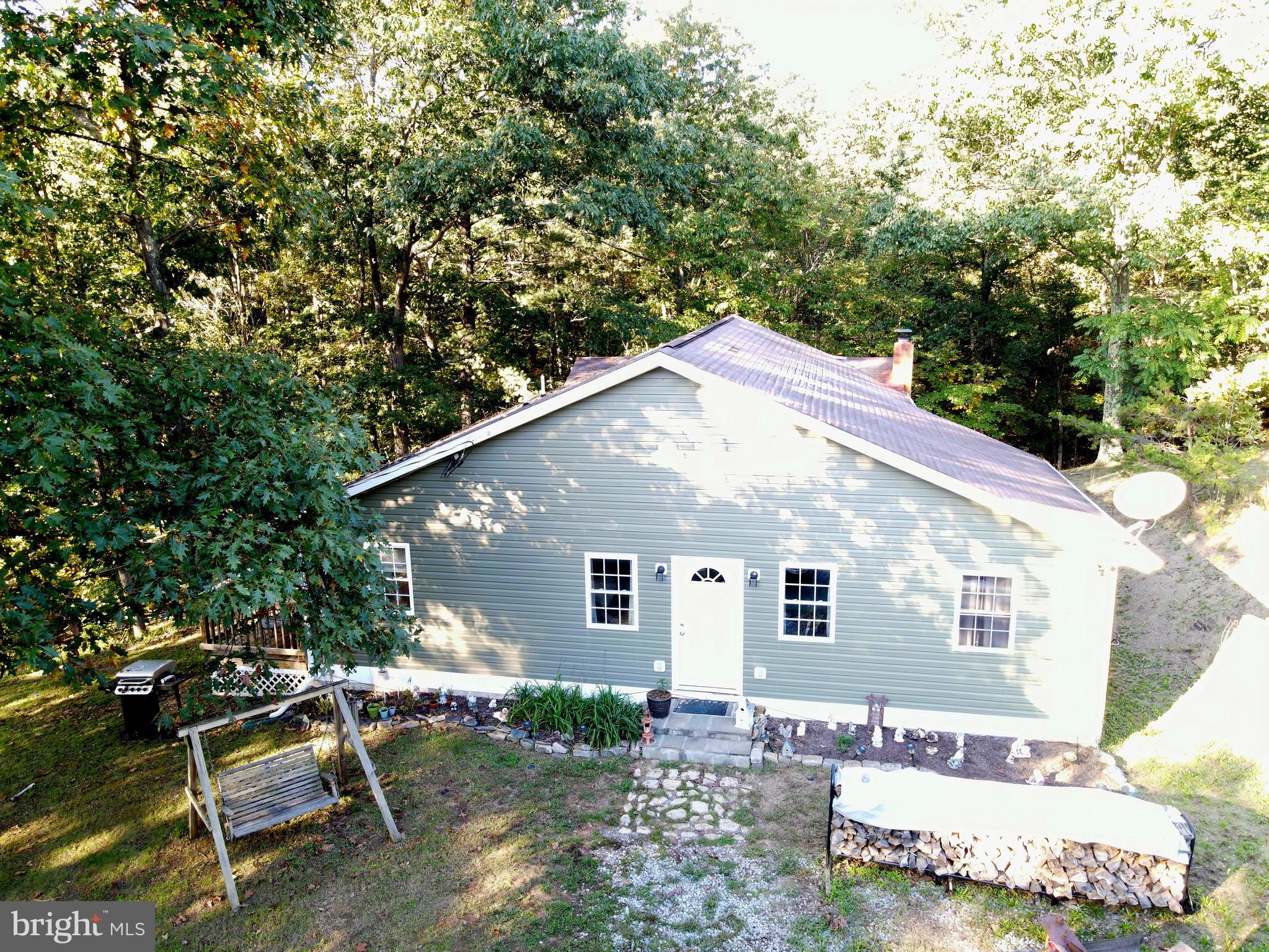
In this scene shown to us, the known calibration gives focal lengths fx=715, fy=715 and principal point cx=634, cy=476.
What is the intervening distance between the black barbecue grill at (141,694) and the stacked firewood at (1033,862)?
10.2 meters

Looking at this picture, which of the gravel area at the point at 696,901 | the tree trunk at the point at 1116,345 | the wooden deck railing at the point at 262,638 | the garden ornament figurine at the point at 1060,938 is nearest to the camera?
the garden ornament figurine at the point at 1060,938

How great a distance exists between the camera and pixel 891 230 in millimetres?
21141

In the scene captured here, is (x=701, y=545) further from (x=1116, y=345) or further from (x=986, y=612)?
(x=1116, y=345)

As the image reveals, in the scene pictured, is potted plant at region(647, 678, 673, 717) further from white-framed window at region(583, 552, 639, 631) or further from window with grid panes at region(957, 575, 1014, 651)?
window with grid panes at region(957, 575, 1014, 651)

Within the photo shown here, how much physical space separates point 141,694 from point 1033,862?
40.0 ft

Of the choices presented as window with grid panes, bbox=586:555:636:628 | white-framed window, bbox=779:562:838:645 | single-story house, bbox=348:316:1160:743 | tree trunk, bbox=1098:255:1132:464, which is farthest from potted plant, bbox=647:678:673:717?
tree trunk, bbox=1098:255:1132:464

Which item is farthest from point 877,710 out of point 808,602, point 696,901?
point 696,901

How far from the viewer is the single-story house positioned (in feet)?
33.2

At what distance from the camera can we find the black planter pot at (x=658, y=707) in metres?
10.9

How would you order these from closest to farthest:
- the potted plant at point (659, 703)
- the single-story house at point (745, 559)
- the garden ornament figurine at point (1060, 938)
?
the garden ornament figurine at point (1060, 938) < the single-story house at point (745, 559) < the potted plant at point (659, 703)

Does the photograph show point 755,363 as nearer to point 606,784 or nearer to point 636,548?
point 636,548

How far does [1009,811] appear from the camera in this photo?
723cm

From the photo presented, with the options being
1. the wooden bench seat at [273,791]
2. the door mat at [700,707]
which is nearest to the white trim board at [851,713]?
the door mat at [700,707]

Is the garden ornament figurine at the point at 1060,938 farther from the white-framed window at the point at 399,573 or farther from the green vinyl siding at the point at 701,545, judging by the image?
the white-framed window at the point at 399,573
